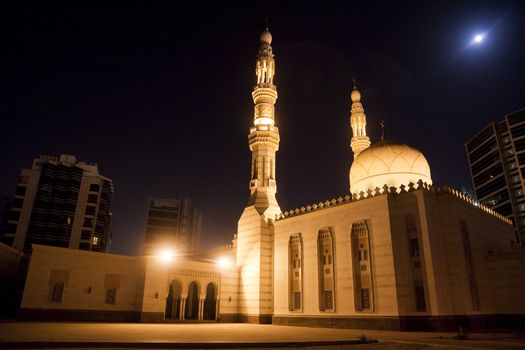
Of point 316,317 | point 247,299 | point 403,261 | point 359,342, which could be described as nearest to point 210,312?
point 247,299

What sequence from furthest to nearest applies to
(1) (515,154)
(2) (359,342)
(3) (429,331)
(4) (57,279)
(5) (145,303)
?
1. (1) (515,154)
2. (5) (145,303)
3. (4) (57,279)
4. (3) (429,331)
5. (2) (359,342)

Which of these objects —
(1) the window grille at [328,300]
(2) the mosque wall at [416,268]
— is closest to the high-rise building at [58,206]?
(2) the mosque wall at [416,268]

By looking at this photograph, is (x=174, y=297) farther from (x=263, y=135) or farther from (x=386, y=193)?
(x=386, y=193)

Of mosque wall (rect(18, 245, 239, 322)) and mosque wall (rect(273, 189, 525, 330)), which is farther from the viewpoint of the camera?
mosque wall (rect(18, 245, 239, 322))

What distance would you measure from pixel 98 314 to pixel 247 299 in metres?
9.65

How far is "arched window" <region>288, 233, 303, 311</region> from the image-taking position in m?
24.5

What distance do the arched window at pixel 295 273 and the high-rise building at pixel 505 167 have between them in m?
48.0

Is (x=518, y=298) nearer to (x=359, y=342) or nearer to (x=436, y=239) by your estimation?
(x=436, y=239)

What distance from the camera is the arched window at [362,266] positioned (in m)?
20.7

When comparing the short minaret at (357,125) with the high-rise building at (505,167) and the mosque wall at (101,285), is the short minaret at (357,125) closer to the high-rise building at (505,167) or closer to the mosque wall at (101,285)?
the mosque wall at (101,285)

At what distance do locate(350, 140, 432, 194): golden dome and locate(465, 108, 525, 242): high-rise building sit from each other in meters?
42.8

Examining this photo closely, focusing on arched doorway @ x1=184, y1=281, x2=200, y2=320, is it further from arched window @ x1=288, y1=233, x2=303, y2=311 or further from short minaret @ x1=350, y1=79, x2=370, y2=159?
short minaret @ x1=350, y1=79, x2=370, y2=159

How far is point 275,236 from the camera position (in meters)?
27.1

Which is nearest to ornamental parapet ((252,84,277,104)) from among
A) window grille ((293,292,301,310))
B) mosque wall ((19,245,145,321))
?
window grille ((293,292,301,310))
